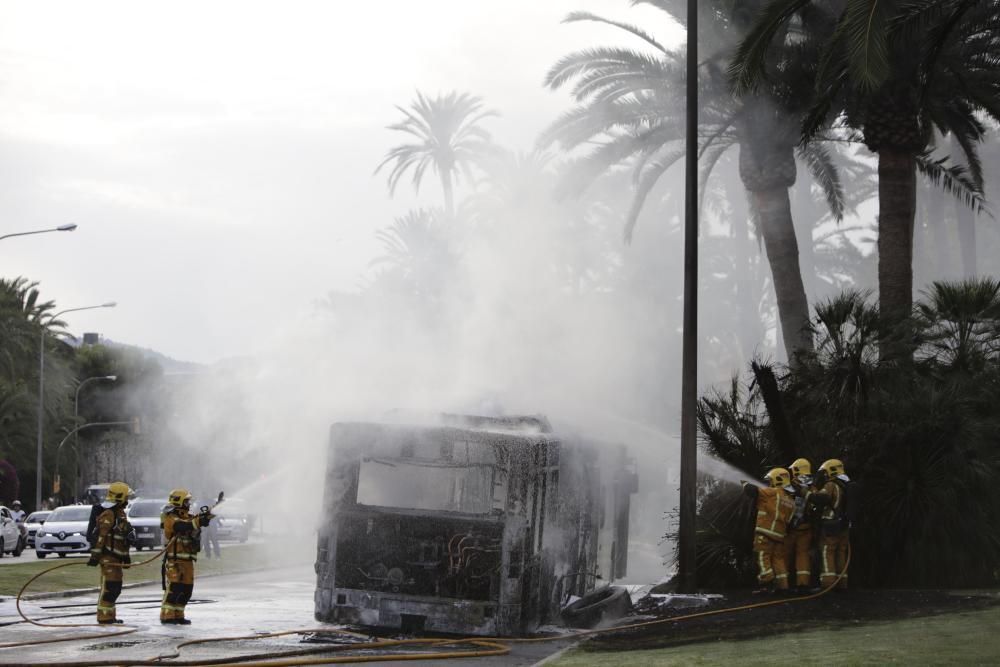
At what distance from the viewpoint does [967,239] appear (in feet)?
159

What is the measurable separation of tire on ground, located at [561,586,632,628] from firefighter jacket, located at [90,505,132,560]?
4767 mm

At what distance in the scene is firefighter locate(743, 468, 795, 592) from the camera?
50.1ft

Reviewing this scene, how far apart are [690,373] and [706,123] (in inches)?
407

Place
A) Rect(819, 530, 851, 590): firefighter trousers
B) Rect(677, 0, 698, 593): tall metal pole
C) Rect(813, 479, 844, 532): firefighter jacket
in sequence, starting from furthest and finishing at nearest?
1. Rect(677, 0, 698, 593): tall metal pole
2. Rect(819, 530, 851, 590): firefighter trousers
3. Rect(813, 479, 844, 532): firefighter jacket

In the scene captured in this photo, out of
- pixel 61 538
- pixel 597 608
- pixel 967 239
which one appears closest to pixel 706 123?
pixel 597 608

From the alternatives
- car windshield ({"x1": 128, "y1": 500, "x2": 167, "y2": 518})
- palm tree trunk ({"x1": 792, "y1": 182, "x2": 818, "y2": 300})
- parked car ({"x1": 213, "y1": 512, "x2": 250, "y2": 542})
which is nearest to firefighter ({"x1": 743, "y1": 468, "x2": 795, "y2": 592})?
car windshield ({"x1": 128, "y1": 500, "x2": 167, "y2": 518})

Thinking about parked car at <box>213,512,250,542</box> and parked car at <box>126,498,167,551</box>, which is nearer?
parked car at <box>126,498,167,551</box>

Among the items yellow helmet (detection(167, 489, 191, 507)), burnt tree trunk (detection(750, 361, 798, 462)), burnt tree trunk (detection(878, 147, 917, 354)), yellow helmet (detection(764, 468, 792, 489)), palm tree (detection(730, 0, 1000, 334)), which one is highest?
palm tree (detection(730, 0, 1000, 334))

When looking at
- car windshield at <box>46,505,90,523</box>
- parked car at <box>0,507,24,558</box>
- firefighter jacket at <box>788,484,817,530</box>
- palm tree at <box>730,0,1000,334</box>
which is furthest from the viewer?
car windshield at <box>46,505,90,523</box>

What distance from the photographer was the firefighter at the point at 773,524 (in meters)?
15.3

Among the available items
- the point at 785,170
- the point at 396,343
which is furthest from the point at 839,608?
the point at 785,170

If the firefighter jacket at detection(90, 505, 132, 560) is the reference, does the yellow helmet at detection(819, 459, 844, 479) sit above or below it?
above

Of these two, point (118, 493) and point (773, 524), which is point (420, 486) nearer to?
point (118, 493)

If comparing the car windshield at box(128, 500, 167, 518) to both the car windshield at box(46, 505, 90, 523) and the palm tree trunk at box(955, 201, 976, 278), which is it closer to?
the car windshield at box(46, 505, 90, 523)
